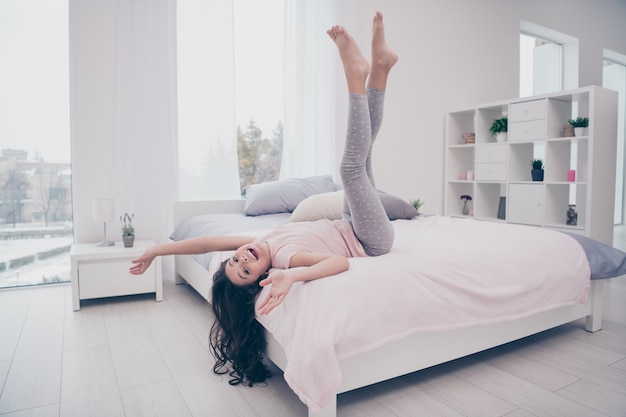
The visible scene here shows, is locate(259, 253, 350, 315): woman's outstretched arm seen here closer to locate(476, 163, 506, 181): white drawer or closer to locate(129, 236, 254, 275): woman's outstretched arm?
locate(129, 236, 254, 275): woman's outstretched arm

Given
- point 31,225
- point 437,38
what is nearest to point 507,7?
point 437,38

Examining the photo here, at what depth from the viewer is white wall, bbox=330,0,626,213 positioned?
4.43 metres

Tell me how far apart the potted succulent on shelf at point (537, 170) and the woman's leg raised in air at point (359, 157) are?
2822 millimetres

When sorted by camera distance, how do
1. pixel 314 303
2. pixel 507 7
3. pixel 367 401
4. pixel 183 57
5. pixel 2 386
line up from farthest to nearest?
pixel 507 7 → pixel 183 57 → pixel 2 386 → pixel 367 401 → pixel 314 303

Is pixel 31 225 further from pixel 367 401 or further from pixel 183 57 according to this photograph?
pixel 367 401

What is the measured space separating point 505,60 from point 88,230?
4736mm

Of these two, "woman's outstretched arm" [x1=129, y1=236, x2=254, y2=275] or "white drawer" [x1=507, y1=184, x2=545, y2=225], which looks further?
"white drawer" [x1=507, y1=184, x2=545, y2=225]

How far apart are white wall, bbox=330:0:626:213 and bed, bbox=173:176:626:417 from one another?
2.24 m

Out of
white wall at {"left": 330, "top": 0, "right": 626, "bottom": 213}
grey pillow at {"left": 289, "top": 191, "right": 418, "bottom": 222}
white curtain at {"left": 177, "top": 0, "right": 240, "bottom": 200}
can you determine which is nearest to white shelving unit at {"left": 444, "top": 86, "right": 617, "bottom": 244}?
white wall at {"left": 330, "top": 0, "right": 626, "bottom": 213}

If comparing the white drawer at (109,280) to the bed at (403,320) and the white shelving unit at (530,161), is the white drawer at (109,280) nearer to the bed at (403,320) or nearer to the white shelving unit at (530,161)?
the bed at (403,320)

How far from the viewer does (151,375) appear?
1748mm

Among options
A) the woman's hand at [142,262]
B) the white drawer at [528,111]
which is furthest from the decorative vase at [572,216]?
the woman's hand at [142,262]

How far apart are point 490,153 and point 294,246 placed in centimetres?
337

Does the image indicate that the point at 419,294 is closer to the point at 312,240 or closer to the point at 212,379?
the point at 312,240
